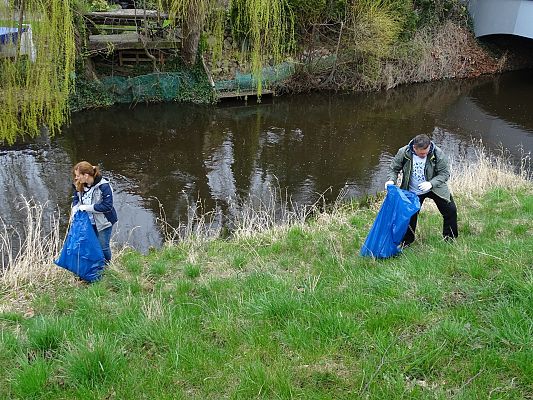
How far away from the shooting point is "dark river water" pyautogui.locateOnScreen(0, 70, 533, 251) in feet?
38.7

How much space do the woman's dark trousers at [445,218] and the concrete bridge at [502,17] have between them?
68.3 feet

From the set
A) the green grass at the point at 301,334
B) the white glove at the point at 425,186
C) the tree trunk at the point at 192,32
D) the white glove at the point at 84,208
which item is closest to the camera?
Result: the green grass at the point at 301,334

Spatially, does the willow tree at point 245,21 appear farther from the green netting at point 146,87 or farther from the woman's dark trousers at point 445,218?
the woman's dark trousers at point 445,218

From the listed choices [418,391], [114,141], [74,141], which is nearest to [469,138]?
[114,141]

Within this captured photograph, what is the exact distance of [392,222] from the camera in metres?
5.66

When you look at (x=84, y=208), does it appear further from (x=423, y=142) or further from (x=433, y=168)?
(x=433, y=168)

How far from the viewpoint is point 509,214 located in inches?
296

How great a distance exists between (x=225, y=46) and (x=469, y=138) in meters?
10.1

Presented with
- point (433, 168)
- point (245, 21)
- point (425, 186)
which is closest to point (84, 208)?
point (425, 186)

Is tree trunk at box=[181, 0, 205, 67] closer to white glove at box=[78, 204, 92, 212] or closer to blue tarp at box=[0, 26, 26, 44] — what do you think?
blue tarp at box=[0, 26, 26, 44]

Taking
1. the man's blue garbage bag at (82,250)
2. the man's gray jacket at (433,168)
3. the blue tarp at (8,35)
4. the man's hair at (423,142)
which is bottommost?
the man's blue garbage bag at (82,250)

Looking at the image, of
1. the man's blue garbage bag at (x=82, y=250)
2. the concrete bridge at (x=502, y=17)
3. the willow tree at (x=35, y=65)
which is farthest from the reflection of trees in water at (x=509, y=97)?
the man's blue garbage bag at (x=82, y=250)

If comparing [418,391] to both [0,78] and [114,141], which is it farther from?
[114,141]

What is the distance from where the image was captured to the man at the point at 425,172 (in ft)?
19.2
